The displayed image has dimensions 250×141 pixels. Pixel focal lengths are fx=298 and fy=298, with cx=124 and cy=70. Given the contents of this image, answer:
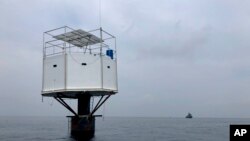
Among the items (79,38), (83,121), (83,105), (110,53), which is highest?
(79,38)

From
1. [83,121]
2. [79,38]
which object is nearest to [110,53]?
[79,38]

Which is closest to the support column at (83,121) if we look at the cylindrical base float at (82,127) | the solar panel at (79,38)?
the cylindrical base float at (82,127)

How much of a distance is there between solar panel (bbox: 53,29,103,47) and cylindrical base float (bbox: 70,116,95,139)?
31.2ft

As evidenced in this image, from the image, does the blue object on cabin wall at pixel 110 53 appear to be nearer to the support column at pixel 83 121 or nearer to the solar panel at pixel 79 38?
the solar panel at pixel 79 38

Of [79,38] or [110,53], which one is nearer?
[79,38]

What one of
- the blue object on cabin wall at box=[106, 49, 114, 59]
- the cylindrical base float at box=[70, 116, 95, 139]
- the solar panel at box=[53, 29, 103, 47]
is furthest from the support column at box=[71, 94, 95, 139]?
the solar panel at box=[53, 29, 103, 47]

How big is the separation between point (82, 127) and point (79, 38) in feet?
36.9

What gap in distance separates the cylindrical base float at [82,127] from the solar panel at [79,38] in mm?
9519

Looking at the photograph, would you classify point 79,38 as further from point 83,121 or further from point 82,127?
point 82,127

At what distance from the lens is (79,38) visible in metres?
35.9

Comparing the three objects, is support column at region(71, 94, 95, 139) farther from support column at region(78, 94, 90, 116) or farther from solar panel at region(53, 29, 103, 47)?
solar panel at region(53, 29, 103, 47)

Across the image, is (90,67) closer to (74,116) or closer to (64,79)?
(64,79)

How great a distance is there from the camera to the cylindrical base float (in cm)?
3781

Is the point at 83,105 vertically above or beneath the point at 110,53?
beneath
